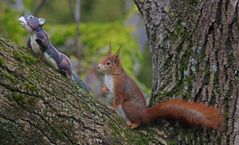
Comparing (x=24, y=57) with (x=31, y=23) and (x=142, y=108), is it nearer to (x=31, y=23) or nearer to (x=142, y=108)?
(x=31, y=23)

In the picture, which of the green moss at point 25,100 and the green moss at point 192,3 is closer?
the green moss at point 25,100

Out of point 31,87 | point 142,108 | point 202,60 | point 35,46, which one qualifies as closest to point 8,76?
point 31,87

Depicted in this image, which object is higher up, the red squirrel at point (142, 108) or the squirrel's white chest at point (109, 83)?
the squirrel's white chest at point (109, 83)

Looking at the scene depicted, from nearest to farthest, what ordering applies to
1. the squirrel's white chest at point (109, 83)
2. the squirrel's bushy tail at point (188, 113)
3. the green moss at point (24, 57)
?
the green moss at point (24, 57) → the squirrel's bushy tail at point (188, 113) → the squirrel's white chest at point (109, 83)

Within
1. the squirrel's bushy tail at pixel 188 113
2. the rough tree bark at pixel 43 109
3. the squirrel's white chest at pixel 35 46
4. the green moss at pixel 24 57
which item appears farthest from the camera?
the squirrel's bushy tail at pixel 188 113

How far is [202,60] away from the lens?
315 centimetres

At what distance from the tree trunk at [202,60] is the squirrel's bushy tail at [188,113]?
0.06 m

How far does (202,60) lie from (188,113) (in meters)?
0.28

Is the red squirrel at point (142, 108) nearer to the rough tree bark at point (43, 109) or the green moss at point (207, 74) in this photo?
the green moss at point (207, 74)

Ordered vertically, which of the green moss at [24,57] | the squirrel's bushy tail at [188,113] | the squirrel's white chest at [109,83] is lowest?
the squirrel's bushy tail at [188,113]

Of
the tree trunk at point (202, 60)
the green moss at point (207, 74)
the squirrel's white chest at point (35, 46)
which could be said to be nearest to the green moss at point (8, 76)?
the squirrel's white chest at point (35, 46)

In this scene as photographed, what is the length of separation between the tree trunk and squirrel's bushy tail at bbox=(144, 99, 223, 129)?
0.06 meters

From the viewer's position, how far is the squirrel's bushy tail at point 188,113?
3014 mm

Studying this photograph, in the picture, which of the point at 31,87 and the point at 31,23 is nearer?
the point at 31,87
